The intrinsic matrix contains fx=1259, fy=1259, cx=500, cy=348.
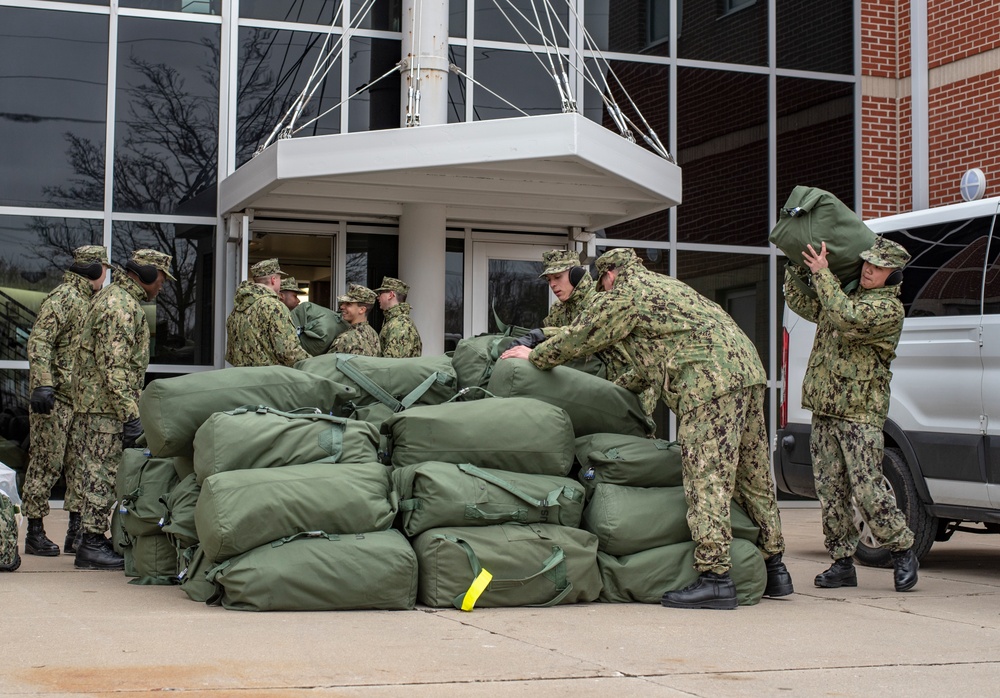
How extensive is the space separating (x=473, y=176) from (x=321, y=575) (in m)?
5.39

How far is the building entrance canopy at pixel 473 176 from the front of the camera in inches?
372

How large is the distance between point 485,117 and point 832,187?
3.94 m

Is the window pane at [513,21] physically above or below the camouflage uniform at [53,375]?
above

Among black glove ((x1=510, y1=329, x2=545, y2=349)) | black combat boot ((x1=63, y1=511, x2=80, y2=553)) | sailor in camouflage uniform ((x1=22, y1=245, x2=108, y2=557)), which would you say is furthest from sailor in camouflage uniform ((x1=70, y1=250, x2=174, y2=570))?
black glove ((x1=510, y1=329, x2=545, y2=349))

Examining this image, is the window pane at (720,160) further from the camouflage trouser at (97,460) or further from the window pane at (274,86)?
the camouflage trouser at (97,460)

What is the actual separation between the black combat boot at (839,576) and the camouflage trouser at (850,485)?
0.16 ft

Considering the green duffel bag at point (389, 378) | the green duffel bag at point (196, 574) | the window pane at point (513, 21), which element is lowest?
the green duffel bag at point (196, 574)

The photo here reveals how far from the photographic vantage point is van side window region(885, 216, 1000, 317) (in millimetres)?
7211

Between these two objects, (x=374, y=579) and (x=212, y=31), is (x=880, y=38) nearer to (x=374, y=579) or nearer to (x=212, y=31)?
(x=212, y=31)

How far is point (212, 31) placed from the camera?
1182 centimetres

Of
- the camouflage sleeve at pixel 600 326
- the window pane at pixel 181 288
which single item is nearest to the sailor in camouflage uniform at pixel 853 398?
the camouflage sleeve at pixel 600 326

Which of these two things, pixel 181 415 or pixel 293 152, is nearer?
pixel 181 415

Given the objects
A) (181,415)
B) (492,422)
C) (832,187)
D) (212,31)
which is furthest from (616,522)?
(832,187)

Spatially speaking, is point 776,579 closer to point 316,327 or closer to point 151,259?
point 151,259
